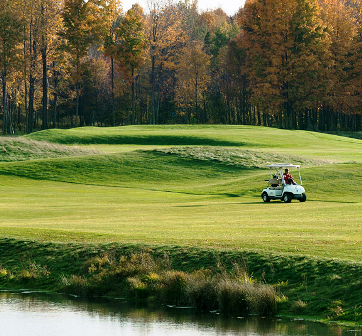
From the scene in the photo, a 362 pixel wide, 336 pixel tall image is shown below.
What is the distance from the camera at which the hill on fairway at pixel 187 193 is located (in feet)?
71.7

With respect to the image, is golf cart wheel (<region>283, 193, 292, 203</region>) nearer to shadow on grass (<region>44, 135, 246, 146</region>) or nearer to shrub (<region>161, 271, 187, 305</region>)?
shrub (<region>161, 271, 187, 305</region>)

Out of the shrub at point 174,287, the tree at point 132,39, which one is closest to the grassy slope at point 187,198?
the shrub at point 174,287

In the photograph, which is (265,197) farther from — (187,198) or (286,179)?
(187,198)

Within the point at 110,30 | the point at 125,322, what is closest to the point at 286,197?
the point at 125,322

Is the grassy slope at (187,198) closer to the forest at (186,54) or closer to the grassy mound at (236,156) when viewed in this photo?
the grassy mound at (236,156)

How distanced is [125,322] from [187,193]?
27.2 metres

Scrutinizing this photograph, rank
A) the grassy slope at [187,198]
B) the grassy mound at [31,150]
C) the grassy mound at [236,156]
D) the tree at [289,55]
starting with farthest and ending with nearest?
the tree at [289,55], the grassy mound at [31,150], the grassy mound at [236,156], the grassy slope at [187,198]

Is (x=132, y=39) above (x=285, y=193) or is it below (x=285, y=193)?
above

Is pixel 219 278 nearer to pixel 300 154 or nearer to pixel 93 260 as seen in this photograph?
pixel 93 260

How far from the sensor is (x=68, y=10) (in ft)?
293

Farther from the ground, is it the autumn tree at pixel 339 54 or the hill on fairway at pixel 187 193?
the autumn tree at pixel 339 54

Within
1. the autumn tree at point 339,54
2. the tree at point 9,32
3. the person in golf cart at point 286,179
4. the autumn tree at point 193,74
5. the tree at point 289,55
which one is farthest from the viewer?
the autumn tree at point 193,74

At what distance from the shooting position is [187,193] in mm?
43969

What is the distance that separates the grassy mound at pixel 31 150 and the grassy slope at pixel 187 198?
410 centimetres
